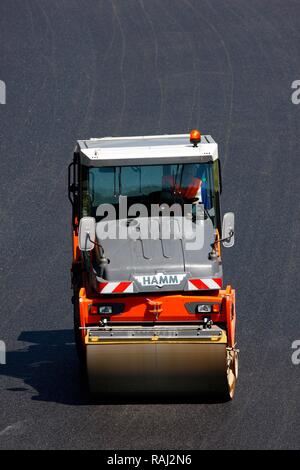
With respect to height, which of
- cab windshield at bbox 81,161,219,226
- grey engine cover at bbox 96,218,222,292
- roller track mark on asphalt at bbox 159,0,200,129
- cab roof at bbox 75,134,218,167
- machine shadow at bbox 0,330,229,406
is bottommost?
machine shadow at bbox 0,330,229,406

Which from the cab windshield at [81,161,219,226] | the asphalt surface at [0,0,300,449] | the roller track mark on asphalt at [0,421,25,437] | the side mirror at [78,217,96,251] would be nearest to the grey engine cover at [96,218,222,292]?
the side mirror at [78,217,96,251]

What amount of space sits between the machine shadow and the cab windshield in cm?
192

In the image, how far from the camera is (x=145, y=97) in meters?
25.6

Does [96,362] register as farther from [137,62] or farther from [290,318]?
[137,62]

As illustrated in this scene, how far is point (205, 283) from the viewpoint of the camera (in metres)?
12.2

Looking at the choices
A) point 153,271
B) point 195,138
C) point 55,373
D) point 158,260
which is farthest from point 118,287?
point 55,373

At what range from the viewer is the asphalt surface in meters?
11.9

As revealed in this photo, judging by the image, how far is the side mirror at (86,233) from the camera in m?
12.5

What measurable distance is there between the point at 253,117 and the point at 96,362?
1363 cm

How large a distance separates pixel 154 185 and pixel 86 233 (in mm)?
972

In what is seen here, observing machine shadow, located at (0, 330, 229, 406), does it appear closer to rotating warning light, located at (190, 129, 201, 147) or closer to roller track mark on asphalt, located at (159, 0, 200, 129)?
rotating warning light, located at (190, 129, 201, 147)

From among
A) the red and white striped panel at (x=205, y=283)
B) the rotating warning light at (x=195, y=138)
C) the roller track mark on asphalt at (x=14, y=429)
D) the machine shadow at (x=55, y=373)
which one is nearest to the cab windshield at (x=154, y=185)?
the rotating warning light at (x=195, y=138)

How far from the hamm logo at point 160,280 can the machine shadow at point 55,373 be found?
1.13 meters

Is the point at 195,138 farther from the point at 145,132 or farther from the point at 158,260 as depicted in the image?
the point at 145,132
